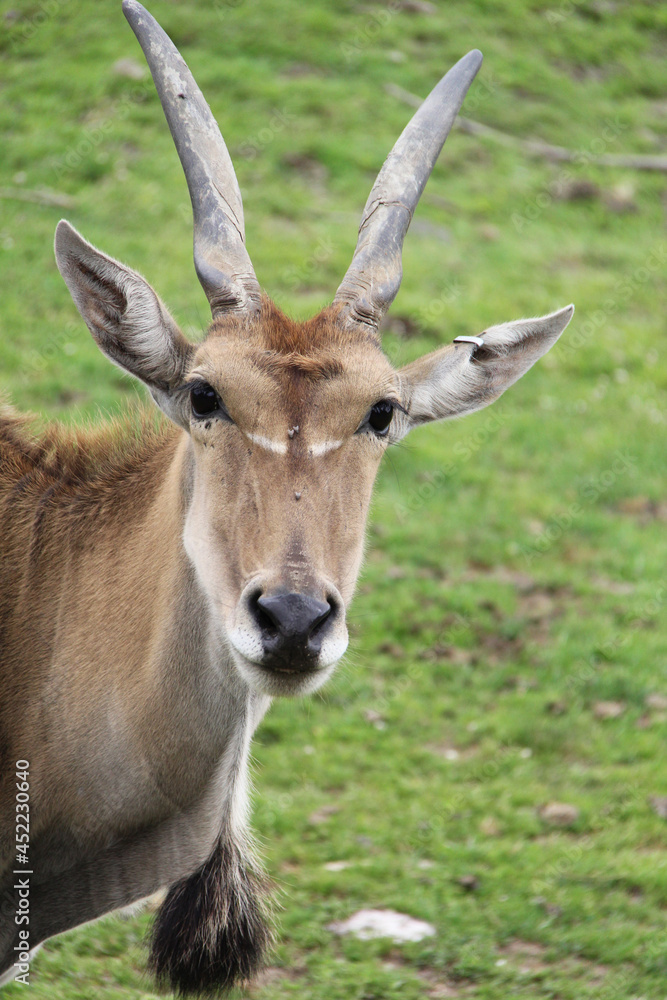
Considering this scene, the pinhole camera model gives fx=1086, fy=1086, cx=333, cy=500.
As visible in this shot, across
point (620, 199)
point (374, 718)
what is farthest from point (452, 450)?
point (620, 199)

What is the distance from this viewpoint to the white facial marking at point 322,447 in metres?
3.36

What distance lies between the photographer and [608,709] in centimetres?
690

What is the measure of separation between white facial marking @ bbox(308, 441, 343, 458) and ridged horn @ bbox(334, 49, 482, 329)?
1.82 feet

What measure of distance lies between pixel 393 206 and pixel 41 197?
7.01 metres

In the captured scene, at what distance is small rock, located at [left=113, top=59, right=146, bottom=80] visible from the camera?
446 inches

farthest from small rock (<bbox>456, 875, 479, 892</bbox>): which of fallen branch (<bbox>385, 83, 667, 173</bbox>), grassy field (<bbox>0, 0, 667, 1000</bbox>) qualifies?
fallen branch (<bbox>385, 83, 667, 173</bbox>)

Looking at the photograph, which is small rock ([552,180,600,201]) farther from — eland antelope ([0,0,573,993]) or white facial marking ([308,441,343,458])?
white facial marking ([308,441,343,458])

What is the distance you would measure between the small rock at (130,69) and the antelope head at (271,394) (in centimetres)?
775

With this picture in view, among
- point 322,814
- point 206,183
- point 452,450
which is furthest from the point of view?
point 452,450

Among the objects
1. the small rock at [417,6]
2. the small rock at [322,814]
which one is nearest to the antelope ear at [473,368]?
the small rock at [322,814]

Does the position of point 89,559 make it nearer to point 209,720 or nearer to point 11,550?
point 11,550

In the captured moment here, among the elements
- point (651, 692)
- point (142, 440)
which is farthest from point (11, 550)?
point (651, 692)

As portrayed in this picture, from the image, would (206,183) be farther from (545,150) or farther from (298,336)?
(545,150)

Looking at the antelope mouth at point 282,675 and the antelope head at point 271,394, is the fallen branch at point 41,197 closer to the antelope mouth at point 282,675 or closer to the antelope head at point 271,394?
the antelope head at point 271,394
